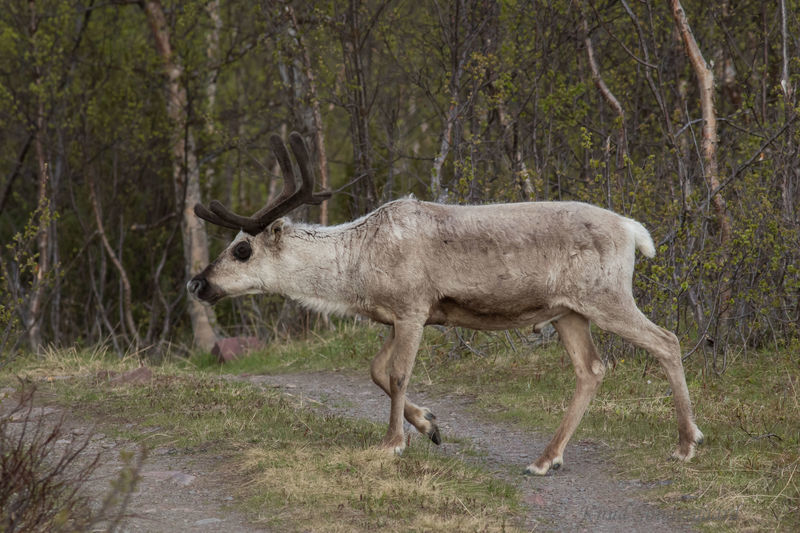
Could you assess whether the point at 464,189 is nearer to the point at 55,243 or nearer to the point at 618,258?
the point at 618,258

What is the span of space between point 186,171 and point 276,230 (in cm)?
1069

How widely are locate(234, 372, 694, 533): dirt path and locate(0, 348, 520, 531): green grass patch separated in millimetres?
283

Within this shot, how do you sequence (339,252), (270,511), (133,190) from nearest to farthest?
(270,511)
(339,252)
(133,190)

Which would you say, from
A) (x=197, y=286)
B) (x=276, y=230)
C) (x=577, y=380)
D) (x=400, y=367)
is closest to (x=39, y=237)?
(x=197, y=286)

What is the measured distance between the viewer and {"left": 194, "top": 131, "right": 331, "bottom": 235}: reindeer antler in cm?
720

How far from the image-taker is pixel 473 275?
22.3 feet

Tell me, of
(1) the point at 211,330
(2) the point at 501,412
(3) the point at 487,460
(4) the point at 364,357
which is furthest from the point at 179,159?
(3) the point at 487,460

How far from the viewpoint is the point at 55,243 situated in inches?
707

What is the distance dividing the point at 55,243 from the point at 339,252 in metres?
12.4

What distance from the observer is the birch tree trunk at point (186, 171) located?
17.4 metres

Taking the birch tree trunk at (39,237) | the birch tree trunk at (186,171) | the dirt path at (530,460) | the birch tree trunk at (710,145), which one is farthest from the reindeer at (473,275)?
the birch tree trunk at (39,237)

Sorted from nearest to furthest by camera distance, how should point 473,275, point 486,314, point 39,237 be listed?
point 473,275, point 486,314, point 39,237

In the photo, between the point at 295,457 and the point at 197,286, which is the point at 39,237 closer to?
the point at 197,286

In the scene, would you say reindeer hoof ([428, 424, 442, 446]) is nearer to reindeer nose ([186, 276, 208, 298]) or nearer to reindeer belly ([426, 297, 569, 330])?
reindeer belly ([426, 297, 569, 330])
